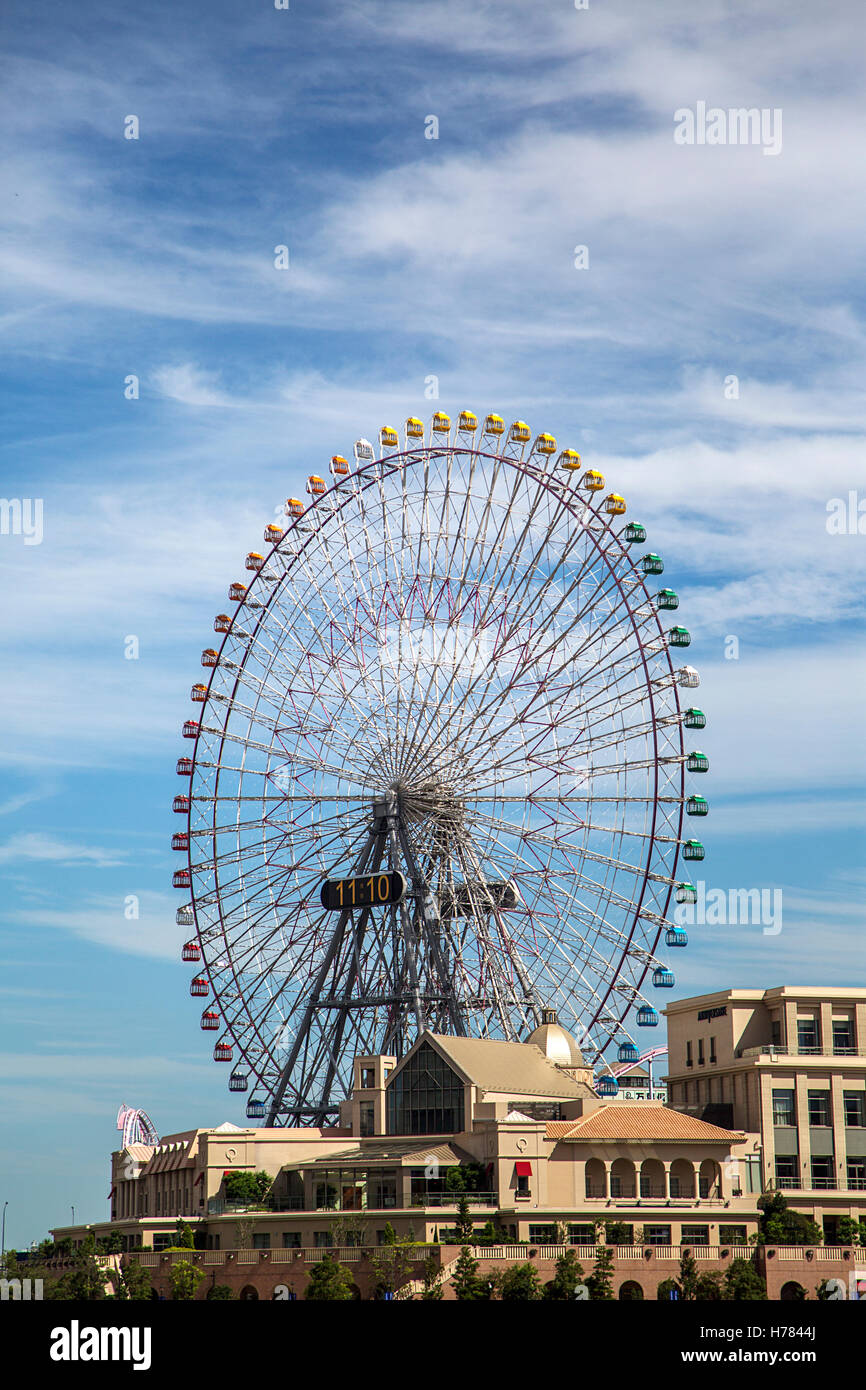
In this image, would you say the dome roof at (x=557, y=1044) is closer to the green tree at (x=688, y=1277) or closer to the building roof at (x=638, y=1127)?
the building roof at (x=638, y=1127)

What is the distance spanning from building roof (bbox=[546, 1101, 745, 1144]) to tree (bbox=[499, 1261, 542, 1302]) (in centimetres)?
1247

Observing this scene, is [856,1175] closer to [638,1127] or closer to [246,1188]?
[638,1127]

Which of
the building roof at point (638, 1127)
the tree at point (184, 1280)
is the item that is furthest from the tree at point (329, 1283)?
the building roof at point (638, 1127)

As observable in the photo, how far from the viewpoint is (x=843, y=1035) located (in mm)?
126438

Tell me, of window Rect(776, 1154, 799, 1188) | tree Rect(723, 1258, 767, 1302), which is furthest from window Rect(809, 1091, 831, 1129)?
tree Rect(723, 1258, 767, 1302)

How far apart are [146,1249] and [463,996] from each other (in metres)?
23.6

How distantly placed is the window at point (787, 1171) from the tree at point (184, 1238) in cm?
3228

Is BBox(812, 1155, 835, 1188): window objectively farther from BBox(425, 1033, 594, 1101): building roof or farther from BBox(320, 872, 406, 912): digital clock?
BBox(320, 872, 406, 912): digital clock

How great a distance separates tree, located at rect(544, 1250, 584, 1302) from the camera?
98.5 metres

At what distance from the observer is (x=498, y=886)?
5064 inches

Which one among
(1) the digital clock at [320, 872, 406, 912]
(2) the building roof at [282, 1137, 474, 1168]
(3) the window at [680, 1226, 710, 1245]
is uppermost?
(1) the digital clock at [320, 872, 406, 912]
